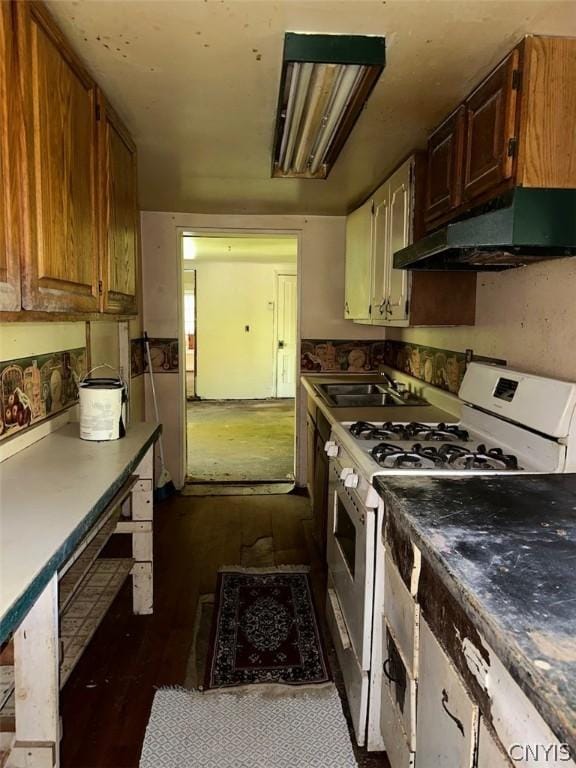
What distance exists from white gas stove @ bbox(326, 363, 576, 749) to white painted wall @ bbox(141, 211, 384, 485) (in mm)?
2090

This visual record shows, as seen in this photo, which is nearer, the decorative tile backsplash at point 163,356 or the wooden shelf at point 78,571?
the wooden shelf at point 78,571

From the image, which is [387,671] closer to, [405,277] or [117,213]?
[405,277]

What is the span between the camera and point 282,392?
8.73 meters

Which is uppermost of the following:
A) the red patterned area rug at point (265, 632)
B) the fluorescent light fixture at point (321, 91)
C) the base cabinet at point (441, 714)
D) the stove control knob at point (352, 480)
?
the fluorescent light fixture at point (321, 91)

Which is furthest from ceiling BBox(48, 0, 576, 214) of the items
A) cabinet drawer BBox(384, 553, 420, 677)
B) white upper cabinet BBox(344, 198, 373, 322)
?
cabinet drawer BBox(384, 553, 420, 677)

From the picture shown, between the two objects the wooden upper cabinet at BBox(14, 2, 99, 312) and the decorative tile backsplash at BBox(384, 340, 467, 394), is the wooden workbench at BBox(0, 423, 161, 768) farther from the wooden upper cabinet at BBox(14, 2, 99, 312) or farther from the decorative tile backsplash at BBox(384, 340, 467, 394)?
the decorative tile backsplash at BBox(384, 340, 467, 394)

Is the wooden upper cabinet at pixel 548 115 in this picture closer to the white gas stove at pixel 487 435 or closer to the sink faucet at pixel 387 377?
the white gas stove at pixel 487 435

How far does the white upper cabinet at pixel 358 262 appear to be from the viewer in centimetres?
324

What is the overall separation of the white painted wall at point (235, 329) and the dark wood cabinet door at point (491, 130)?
21.8 ft

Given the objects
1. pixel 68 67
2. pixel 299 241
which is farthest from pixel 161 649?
pixel 299 241

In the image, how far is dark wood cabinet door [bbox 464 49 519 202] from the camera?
4.83ft

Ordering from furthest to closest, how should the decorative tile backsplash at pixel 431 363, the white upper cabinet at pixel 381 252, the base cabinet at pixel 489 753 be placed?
the decorative tile backsplash at pixel 431 363, the white upper cabinet at pixel 381 252, the base cabinet at pixel 489 753

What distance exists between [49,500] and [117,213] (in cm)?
120

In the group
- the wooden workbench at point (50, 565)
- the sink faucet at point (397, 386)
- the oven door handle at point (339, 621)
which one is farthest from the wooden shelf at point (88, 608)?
the sink faucet at point (397, 386)
